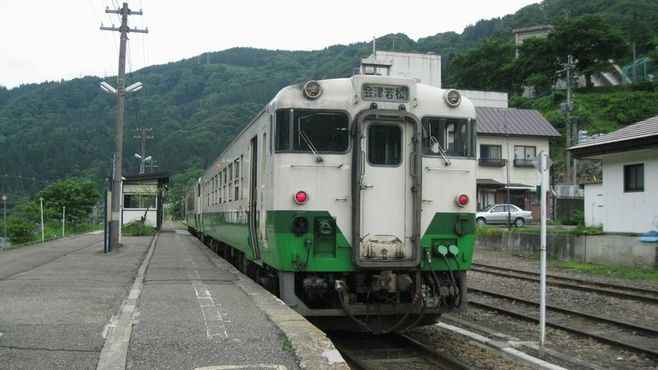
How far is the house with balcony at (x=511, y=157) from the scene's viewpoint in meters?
41.1

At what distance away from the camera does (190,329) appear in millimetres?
5898

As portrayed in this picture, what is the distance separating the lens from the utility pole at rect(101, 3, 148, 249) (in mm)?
17781

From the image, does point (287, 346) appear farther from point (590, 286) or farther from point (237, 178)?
point (590, 286)

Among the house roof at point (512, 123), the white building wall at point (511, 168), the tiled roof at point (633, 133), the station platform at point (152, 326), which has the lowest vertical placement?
the station platform at point (152, 326)

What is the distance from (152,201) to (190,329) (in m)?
31.6

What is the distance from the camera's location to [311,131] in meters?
7.06

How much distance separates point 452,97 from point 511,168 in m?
36.3

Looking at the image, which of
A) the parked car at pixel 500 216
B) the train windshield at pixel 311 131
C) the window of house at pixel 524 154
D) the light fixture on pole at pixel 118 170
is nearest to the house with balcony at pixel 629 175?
the train windshield at pixel 311 131

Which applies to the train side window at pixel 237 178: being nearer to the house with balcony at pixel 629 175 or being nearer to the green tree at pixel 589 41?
the house with balcony at pixel 629 175

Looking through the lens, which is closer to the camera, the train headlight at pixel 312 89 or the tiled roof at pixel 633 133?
the train headlight at pixel 312 89

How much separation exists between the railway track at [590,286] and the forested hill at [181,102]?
64.2ft

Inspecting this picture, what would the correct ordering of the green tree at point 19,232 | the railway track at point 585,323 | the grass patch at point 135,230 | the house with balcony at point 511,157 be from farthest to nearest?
the house with balcony at point 511,157 < the grass patch at point 135,230 < the green tree at point 19,232 < the railway track at point 585,323

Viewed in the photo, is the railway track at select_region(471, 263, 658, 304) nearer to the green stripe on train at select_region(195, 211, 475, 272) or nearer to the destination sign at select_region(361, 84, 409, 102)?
the green stripe on train at select_region(195, 211, 475, 272)

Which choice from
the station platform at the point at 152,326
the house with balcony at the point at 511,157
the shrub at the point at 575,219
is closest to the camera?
the station platform at the point at 152,326
